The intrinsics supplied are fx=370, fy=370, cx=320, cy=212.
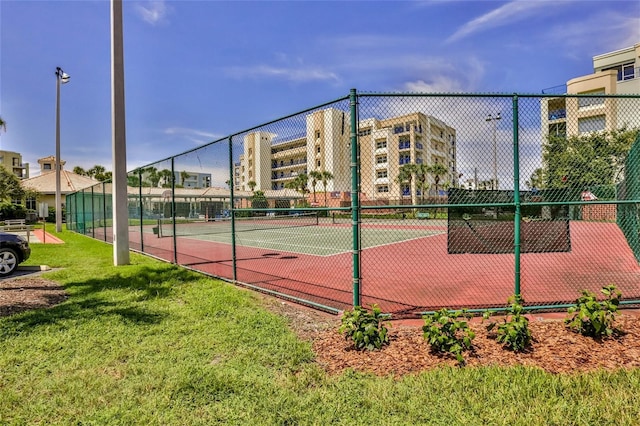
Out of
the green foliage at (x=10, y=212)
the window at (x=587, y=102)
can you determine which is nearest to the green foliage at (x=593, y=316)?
the window at (x=587, y=102)

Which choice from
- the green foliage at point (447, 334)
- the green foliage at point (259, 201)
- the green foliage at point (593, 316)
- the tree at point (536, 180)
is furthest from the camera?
the green foliage at point (259, 201)

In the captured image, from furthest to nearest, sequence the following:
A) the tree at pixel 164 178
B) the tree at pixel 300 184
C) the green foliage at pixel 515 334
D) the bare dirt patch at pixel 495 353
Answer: the tree at pixel 164 178 < the tree at pixel 300 184 < the green foliage at pixel 515 334 < the bare dirt patch at pixel 495 353

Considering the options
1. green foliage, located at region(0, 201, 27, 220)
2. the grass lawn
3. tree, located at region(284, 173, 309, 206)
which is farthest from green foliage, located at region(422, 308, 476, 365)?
green foliage, located at region(0, 201, 27, 220)

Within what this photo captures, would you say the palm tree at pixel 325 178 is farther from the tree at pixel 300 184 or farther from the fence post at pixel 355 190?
the fence post at pixel 355 190

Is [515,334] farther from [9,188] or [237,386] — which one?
[9,188]

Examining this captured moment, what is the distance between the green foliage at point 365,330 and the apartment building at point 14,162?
12368cm

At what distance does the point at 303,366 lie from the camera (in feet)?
11.9

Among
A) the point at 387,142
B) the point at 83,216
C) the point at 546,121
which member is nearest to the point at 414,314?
the point at 387,142

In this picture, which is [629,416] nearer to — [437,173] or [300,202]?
[437,173]

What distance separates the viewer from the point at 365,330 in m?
3.93

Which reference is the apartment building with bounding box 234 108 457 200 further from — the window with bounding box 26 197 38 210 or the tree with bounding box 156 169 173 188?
the window with bounding box 26 197 38 210

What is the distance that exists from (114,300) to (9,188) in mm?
49787

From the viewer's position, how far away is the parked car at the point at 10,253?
29.0ft

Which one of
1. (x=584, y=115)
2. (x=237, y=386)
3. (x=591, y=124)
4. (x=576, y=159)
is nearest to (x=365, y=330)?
(x=237, y=386)
